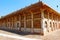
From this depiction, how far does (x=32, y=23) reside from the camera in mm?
19219

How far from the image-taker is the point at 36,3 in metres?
17.2

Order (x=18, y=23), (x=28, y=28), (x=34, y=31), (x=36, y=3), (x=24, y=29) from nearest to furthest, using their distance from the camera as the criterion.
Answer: (x=36, y=3), (x=34, y=31), (x=28, y=28), (x=24, y=29), (x=18, y=23)

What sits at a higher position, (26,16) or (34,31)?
(26,16)

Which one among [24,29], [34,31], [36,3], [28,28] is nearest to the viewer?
[36,3]

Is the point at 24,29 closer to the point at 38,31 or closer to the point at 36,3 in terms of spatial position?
the point at 38,31

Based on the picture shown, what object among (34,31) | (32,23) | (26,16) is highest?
(26,16)

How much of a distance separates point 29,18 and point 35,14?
181 centimetres

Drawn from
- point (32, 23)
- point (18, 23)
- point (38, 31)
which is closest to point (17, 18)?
point (18, 23)

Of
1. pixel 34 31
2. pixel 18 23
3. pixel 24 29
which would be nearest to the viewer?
pixel 34 31

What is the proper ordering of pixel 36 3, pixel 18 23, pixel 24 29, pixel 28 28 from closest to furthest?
pixel 36 3 → pixel 28 28 → pixel 24 29 → pixel 18 23

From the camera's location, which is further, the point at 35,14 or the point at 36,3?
the point at 35,14

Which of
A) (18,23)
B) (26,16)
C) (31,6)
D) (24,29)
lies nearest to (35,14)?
(31,6)

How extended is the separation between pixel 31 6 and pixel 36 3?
53.0 inches

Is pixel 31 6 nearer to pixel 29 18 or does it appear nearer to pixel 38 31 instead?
pixel 29 18
